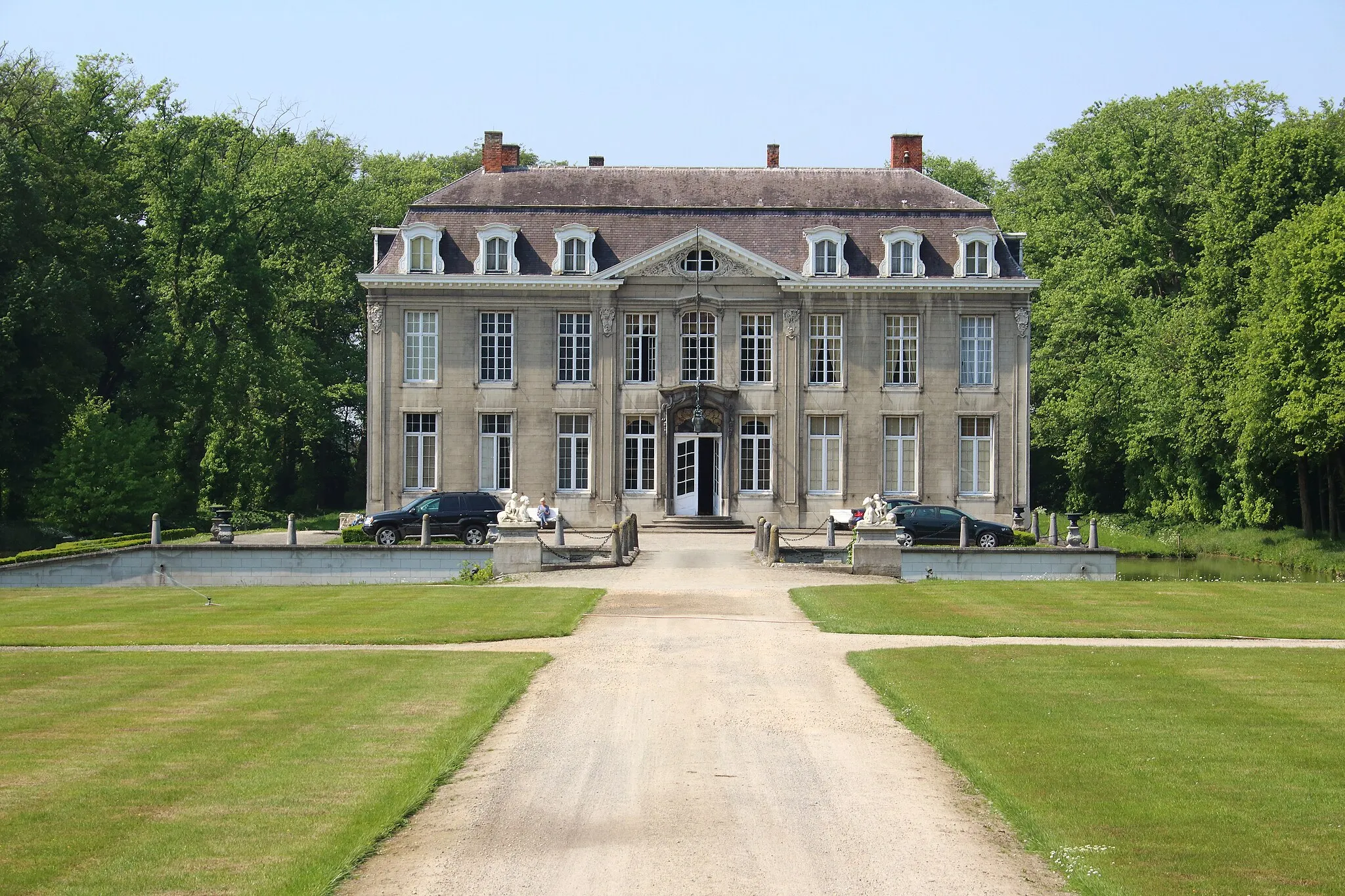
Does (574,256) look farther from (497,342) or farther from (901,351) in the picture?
(901,351)

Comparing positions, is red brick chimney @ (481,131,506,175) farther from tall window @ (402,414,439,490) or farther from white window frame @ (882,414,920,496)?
white window frame @ (882,414,920,496)

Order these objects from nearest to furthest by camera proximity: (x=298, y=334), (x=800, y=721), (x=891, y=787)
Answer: (x=891, y=787), (x=800, y=721), (x=298, y=334)

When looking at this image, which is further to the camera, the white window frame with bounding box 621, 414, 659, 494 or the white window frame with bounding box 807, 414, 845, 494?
the white window frame with bounding box 621, 414, 659, 494

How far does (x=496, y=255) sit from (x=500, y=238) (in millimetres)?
597

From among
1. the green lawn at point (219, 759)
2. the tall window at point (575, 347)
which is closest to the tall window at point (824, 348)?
the tall window at point (575, 347)

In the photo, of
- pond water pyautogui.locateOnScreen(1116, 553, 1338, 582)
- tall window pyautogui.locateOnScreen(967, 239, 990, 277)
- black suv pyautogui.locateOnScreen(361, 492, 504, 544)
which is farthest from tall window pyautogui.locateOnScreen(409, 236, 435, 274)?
pond water pyautogui.locateOnScreen(1116, 553, 1338, 582)

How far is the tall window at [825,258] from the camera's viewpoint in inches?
1900

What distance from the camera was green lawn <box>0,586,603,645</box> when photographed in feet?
68.9

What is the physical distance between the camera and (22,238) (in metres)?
48.2

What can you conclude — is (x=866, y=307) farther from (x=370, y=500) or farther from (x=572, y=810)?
(x=572, y=810)

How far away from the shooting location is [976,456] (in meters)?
48.7

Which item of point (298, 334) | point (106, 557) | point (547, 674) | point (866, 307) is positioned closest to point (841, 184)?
point (866, 307)

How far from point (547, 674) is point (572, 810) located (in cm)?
668

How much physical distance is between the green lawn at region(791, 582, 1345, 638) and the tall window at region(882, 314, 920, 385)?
1828cm
